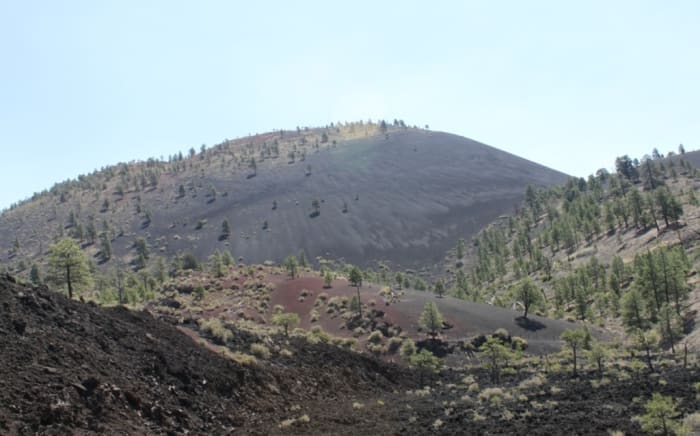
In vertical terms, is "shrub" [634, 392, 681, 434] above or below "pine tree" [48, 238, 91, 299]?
below

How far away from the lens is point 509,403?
29.6 meters

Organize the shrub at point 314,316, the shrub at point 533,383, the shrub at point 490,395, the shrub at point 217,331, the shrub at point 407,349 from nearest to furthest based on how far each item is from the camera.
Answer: the shrub at point 490,395
the shrub at point 217,331
the shrub at point 533,383
the shrub at point 407,349
the shrub at point 314,316

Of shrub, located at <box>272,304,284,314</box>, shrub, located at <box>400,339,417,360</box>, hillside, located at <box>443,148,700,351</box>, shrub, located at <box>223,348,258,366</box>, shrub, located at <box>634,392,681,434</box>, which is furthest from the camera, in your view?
shrub, located at <box>272,304,284,314</box>

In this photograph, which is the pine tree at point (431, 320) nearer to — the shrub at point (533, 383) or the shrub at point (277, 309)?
the shrub at point (277, 309)

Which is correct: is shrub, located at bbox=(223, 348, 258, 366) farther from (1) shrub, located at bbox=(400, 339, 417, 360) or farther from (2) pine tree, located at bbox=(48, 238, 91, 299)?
(1) shrub, located at bbox=(400, 339, 417, 360)

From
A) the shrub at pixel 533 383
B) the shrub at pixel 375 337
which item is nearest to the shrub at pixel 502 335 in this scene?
the shrub at pixel 375 337

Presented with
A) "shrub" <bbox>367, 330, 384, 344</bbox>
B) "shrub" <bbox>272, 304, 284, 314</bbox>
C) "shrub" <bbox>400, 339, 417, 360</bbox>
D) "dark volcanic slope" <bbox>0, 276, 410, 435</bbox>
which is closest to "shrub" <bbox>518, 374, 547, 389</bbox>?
"dark volcanic slope" <bbox>0, 276, 410, 435</bbox>

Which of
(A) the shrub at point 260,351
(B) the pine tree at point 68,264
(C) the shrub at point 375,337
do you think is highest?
(B) the pine tree at point 68,264

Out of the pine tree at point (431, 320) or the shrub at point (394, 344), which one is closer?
the shrub at point (394, 344)

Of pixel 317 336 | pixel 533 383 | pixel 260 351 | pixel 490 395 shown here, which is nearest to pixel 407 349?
pixel 317 336

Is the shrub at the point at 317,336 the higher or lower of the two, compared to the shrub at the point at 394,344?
higher

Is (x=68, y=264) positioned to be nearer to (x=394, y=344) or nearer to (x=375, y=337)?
(x=375, y=337)

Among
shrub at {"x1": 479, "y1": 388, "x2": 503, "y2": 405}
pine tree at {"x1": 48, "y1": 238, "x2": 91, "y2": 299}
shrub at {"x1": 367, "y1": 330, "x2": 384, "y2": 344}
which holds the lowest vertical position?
shrub at {"x1": 367, "y1": 330, "x2": 384, "y2": 344}

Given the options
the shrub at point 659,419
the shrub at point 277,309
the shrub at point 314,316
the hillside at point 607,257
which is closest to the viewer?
the shrub at point 659,419
